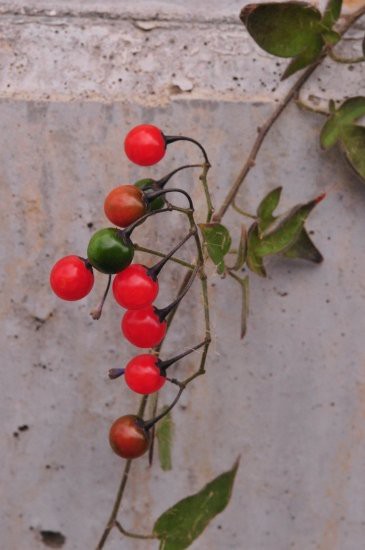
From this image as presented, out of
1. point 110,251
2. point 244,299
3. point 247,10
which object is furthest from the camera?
point 244,299

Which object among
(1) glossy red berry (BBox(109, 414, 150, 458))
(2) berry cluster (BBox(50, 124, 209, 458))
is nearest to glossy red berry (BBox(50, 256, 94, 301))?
(2) berry cluster (BBox(50, 124, 209, 458))

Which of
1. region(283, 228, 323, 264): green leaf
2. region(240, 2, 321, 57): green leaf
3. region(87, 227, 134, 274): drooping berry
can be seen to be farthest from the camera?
region(283, 228, 323, 264): green leaf

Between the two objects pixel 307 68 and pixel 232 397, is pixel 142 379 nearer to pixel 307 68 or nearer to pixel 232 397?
pixel 232 397

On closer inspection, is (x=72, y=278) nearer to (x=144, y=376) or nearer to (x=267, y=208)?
(x=144, y=376)

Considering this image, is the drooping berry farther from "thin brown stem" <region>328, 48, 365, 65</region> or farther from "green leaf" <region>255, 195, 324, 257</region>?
"thin brown stem" <region>328, 48, 365, 65</region>

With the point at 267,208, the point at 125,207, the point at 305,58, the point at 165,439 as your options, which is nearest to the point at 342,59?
the point at 305,58

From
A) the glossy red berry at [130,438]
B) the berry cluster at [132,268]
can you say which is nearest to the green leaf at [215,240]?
the berry cluster at [132,268]

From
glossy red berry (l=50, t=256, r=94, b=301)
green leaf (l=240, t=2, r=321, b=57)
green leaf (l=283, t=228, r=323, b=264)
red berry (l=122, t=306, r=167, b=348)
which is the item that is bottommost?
green leaf (l=283, t=228, r=323, b=264)
